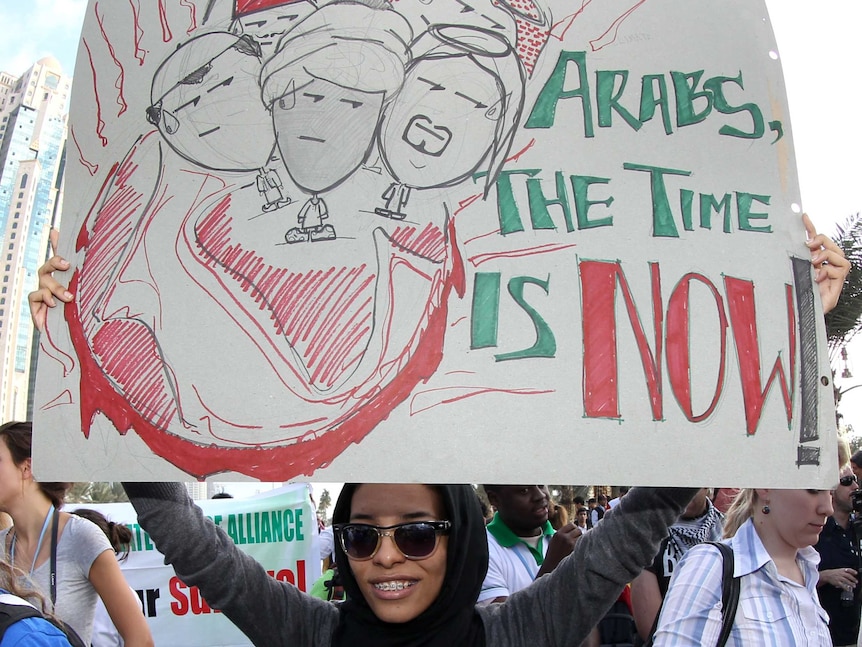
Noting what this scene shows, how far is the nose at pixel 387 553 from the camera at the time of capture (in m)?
1.55

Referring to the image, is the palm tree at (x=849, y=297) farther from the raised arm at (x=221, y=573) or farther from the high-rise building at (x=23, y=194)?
the high-rise building at (x=23, y=194)

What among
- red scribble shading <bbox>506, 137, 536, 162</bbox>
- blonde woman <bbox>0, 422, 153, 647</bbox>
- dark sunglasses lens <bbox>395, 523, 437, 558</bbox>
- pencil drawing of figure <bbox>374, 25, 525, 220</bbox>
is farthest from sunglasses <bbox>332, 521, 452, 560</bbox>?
blonde woman <bbox>0, 422, 153, 647</bbox>

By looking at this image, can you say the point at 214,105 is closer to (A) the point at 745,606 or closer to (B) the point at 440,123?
(B) the point at 440,123

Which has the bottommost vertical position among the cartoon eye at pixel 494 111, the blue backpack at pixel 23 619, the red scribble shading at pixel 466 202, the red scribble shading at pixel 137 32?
the blue backpack at pixel 23 619

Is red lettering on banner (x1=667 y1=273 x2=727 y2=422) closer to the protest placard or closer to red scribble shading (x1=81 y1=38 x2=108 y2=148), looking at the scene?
red scribble shading (x1=81 y1=38 x2=108 y2=148)

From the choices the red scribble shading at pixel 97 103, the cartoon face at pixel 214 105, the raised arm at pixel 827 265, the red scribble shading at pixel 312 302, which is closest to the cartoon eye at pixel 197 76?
the cartoon face at pixel 214 105

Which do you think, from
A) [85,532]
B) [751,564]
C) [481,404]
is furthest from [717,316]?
[85,532]

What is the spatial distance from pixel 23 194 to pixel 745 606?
48.3 m

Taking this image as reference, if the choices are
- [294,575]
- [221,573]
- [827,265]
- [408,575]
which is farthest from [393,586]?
[294,575]

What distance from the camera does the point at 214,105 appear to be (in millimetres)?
1682

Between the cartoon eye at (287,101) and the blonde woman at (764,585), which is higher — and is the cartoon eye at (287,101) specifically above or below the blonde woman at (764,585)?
above

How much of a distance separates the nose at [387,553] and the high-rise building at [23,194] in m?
34.1

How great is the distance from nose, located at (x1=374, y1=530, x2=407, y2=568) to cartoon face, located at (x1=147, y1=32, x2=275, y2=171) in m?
0.84

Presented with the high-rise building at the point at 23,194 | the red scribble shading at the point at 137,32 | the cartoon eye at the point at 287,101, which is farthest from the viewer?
the high-rise building at the point at 23,194
